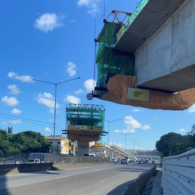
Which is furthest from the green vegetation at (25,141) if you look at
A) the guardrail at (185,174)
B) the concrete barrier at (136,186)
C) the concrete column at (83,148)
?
the guardrail at (185,174)

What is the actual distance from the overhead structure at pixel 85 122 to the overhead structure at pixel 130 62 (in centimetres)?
4538

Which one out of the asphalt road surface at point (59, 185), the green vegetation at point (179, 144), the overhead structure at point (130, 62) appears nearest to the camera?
the asphalt road surface at point (59, 185)

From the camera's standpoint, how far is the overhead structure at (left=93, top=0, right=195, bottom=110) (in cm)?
1301

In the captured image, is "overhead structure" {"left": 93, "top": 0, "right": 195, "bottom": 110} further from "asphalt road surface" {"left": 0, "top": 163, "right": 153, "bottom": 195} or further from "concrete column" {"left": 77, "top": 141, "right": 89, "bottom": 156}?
"concrete column" {"left": 77, "top": 141, "right": 89, "bottom": 156}

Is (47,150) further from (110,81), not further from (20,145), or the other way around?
(110,81)

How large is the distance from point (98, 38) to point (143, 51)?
6020 millimetres

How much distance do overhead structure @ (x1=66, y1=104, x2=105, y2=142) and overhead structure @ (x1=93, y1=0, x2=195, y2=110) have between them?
4538 centimetres

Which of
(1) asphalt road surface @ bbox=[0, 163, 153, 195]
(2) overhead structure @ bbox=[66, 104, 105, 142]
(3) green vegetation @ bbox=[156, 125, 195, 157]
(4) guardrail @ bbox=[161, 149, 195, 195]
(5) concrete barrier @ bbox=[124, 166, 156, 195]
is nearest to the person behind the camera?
(4) guardrail @ bbox=[161, 149, 195, 195]

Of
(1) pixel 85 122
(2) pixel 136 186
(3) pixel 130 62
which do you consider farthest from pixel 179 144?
(1) pixel 85 122

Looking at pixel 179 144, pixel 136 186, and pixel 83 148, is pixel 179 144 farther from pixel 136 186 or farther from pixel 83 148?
pixel 83 148

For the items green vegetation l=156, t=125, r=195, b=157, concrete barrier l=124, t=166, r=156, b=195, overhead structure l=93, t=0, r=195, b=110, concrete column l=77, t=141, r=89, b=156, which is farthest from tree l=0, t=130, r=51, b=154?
concrete barrier l=124, t=166, r=156, b=195

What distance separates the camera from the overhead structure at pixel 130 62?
42.7ft

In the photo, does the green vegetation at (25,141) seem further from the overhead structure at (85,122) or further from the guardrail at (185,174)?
the guardrail at (185,174)

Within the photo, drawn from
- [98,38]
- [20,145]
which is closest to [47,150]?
[20,145]
